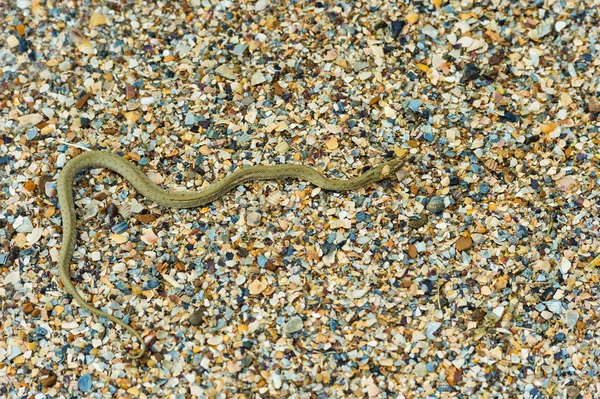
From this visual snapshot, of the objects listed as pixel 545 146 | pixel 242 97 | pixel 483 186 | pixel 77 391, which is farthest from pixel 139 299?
pixel 545 146

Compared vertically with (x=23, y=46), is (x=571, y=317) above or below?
below

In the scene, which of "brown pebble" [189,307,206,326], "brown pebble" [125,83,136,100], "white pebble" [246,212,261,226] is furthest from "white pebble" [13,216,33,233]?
"white pebble" [246,212,261,226]

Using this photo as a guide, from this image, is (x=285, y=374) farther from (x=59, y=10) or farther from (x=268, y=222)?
(x=59, y=10)

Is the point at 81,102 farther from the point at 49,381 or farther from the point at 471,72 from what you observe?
the point at 471,72

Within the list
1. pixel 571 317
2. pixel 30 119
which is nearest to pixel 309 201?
pixel 571 317

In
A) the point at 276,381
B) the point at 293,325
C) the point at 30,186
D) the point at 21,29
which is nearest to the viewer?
the point at 276,381

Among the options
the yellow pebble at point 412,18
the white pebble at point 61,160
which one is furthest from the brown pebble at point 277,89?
the white pebble at point 61,160

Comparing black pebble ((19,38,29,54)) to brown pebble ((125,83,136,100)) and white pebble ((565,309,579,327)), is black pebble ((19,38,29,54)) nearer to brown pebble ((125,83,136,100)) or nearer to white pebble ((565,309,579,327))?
brown pebble ((125,83,136,100))
